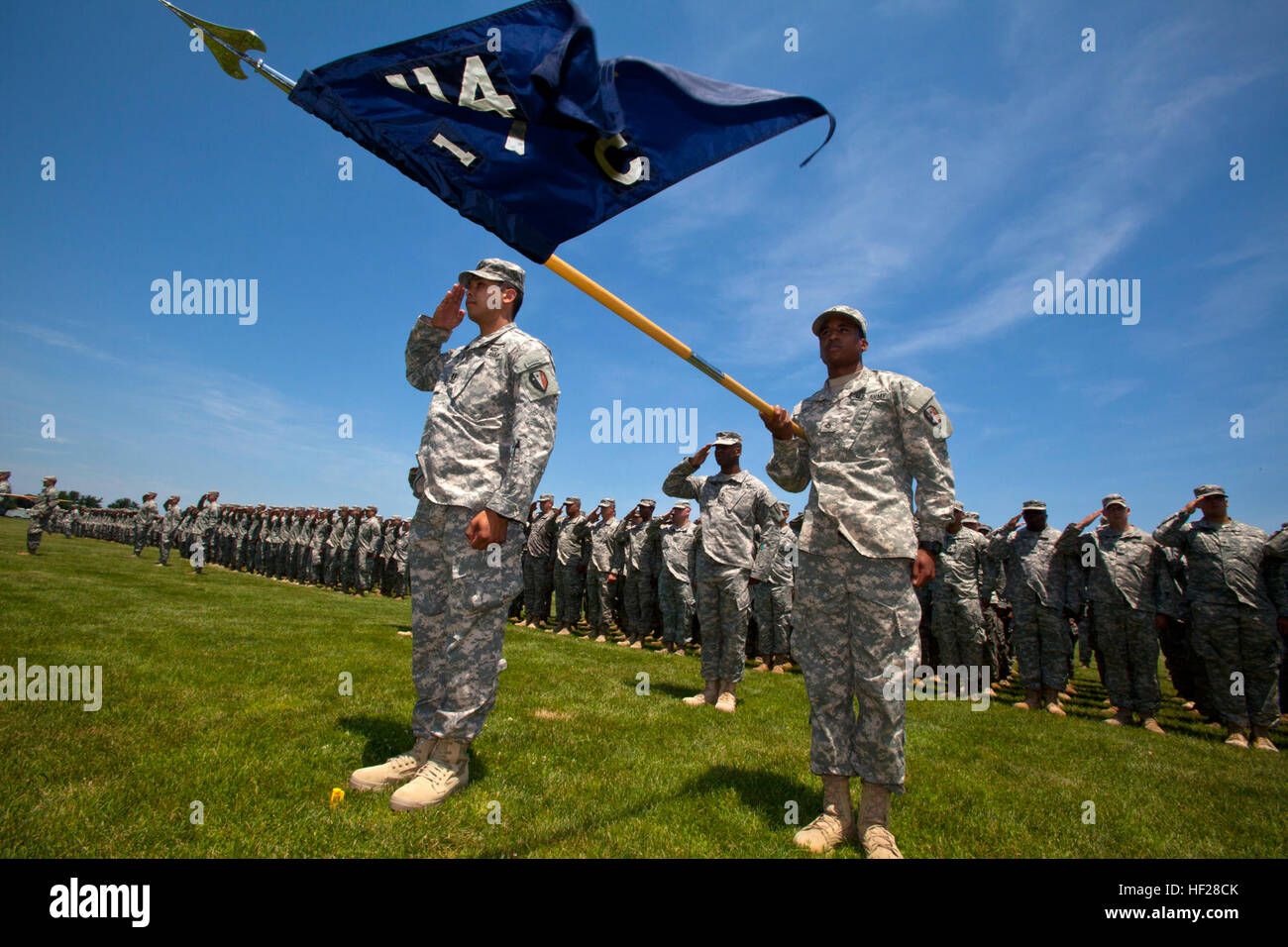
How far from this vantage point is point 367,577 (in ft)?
75.2

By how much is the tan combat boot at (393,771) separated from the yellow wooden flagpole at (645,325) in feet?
9.33

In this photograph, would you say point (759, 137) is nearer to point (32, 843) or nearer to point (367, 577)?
point (32, 843)

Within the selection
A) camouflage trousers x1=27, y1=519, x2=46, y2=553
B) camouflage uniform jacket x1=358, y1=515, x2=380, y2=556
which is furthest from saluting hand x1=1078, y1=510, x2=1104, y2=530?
camouflage trousers x1=27, y1=519, x2=46, y2=553

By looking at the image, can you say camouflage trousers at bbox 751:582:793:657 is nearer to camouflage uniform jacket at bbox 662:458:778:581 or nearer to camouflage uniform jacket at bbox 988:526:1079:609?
camouflage uniform jacket at bbox 988:526:1079:609

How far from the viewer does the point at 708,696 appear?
6.99m

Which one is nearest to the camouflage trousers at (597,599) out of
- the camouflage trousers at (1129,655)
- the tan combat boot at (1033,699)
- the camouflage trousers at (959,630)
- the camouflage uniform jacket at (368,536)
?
the camouflage trousers at (959,630)

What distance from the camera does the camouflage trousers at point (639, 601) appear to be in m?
15.2

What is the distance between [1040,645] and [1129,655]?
1125 millimetres

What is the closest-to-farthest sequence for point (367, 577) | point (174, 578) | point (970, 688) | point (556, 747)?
point (556, 747) → point (970, 688) → point (174, 578) → point (367, 577)

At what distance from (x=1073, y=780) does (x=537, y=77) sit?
22.0 feet

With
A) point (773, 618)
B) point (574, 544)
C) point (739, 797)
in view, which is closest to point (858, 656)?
point (739, 797)

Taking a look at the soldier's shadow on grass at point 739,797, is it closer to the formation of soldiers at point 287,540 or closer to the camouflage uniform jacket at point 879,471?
the camouflage uniform jacket at point 879,471

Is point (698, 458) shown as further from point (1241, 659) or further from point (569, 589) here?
point (569, 589)

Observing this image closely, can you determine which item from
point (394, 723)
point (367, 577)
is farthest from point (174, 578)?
point (394, 723)
